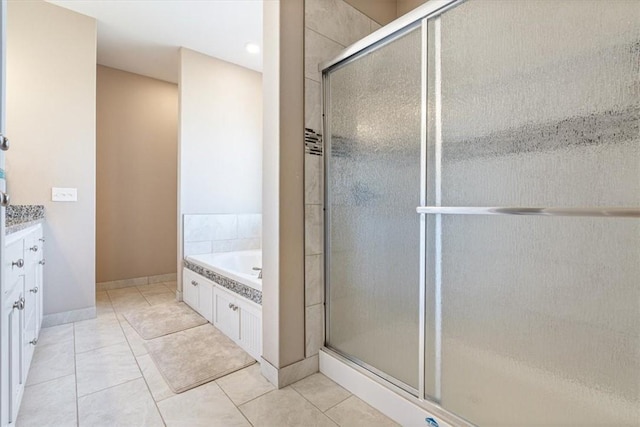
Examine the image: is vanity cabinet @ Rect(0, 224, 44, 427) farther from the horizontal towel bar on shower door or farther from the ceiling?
the ceiling

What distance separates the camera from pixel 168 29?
284 cm

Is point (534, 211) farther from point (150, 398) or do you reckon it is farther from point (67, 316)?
point (67, 316)

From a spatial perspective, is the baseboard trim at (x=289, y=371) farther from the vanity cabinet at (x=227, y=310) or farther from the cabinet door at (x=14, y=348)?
the cabinet door at (x=14, y=348)

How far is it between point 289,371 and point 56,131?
272cm

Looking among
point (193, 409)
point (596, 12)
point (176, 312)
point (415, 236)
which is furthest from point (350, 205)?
point (176, 312)

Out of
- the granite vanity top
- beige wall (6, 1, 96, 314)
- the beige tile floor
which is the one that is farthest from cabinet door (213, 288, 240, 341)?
the granite vanity top

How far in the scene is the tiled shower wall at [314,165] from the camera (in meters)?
1.73

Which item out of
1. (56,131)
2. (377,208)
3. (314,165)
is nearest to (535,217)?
(377,208)

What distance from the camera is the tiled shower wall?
1.73 metres

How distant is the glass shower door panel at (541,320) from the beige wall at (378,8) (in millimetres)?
1648

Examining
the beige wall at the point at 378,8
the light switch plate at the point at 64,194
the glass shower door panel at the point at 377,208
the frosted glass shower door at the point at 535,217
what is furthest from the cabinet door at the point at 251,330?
the beige wall at the point at 378,8

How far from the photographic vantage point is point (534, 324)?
1.02 meters

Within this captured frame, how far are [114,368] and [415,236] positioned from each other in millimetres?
1925

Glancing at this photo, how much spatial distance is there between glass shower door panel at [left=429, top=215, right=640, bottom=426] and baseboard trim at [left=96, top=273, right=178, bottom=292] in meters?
3.75
